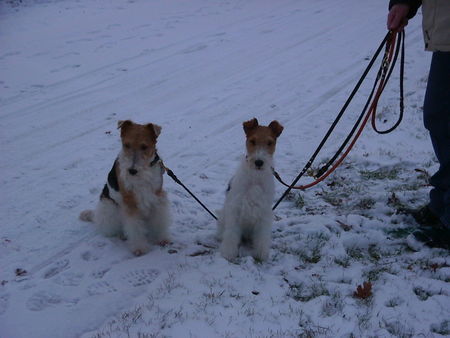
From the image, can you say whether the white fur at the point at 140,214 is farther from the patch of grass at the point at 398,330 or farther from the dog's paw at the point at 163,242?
the patch of grass at the point at 398,330

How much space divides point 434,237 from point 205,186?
3421mm

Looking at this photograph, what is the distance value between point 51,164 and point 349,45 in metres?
10.0

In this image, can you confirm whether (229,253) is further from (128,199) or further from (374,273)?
(374,273)

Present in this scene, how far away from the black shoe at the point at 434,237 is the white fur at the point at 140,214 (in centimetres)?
321

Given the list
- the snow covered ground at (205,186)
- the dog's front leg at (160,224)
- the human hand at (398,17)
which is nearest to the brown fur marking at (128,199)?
the dog's front leg at (160,224)

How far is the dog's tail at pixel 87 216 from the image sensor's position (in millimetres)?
5391

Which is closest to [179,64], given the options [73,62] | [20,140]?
[73,62]

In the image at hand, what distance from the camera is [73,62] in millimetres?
11406

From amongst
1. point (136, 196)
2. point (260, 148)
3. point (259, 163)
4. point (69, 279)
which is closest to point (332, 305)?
point (259, 163)

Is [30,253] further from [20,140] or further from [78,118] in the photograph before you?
[78,118]

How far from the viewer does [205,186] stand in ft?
21.3

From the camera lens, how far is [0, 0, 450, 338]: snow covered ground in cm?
381

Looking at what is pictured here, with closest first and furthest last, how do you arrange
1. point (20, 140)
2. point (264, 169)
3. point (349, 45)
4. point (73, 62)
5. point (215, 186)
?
point (264, 169) < point (215, 186) < point (20, 140) < point (73, 62) < point (349, 45)

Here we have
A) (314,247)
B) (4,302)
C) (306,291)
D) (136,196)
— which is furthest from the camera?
(314,247)
